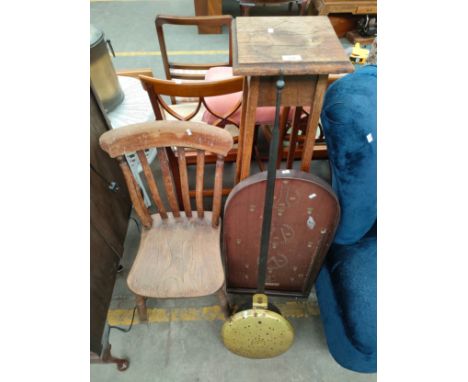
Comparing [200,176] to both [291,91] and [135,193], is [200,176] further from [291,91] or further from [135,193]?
[291,91]

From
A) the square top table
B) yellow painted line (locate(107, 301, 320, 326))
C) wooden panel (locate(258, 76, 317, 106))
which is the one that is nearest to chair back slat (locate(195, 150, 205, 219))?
the square top table

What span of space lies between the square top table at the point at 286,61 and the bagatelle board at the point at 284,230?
14 cm

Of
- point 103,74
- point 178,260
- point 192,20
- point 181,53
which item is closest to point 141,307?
point 178,260

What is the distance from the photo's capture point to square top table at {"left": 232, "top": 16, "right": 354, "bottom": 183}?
73 cm

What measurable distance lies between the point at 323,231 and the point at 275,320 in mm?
364

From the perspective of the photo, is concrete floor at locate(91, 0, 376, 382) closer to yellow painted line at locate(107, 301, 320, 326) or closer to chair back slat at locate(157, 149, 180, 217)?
yellow painted line at locate(107, 301, 320, 326)

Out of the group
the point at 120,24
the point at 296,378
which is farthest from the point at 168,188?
the point at 120,24

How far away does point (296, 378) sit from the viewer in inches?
51.2

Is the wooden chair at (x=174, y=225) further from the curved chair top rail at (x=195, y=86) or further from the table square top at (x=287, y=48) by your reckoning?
the table square top at (x=287, y=48)

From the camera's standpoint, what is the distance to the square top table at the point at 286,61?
28.9 inches

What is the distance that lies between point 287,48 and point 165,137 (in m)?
0.49

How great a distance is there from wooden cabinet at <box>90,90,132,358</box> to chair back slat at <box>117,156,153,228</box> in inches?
6.5

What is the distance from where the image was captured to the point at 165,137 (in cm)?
103

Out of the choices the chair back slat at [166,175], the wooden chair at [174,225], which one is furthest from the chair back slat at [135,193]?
the chair back slat at [166,175]
